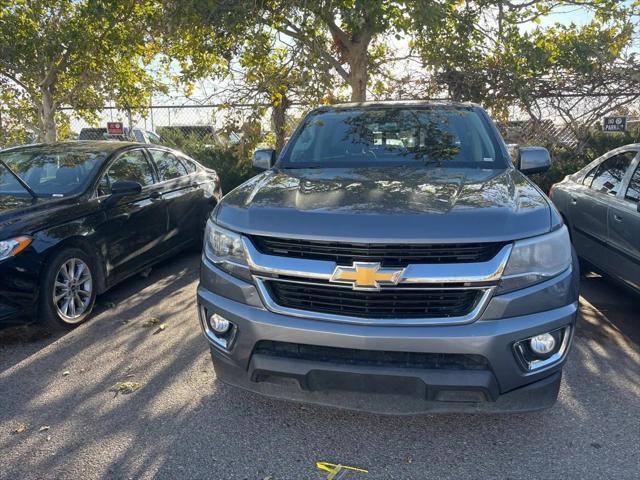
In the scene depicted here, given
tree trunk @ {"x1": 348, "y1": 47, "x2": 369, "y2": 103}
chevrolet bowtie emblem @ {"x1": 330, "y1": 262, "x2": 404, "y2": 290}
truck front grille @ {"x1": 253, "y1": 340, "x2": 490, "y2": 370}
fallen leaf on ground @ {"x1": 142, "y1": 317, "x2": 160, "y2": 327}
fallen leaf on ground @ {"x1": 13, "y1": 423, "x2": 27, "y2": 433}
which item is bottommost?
fallen leaf on ground @ {"x1": 13, "y1": 423, "x2": 27, "y2": 433}

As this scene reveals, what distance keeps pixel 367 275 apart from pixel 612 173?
11.8 ft

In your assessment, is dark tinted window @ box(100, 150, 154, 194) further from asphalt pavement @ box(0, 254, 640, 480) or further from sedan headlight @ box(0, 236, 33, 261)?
asphalt pavement @ box(0, 254, 640, 480)

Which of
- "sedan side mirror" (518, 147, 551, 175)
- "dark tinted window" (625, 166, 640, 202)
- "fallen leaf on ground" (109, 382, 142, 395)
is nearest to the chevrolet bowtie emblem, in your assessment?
"fallen leaf on ground" (109, 382, 142, 395)

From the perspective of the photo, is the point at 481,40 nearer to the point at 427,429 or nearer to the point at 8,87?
the point at 427,429

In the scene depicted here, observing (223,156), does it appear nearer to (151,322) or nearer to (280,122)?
(280,122)

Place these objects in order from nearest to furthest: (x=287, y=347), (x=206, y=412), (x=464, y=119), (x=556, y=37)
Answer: (x=287, y=347) < (x=206, y=412) < (x=464, y=119) < (x=556, y=37)

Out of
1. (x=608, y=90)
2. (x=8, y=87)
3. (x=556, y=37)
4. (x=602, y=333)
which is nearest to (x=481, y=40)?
(x=556, y=37)

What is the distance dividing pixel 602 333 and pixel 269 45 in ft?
16.9

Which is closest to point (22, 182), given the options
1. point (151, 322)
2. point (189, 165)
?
point (151, 322)

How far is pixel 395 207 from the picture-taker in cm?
263

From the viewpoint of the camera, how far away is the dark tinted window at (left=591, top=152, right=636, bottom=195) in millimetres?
4688

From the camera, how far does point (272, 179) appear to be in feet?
11.4

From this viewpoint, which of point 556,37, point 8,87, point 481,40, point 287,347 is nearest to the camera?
point 287,347

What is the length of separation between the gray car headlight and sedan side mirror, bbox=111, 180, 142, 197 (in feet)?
12.1
